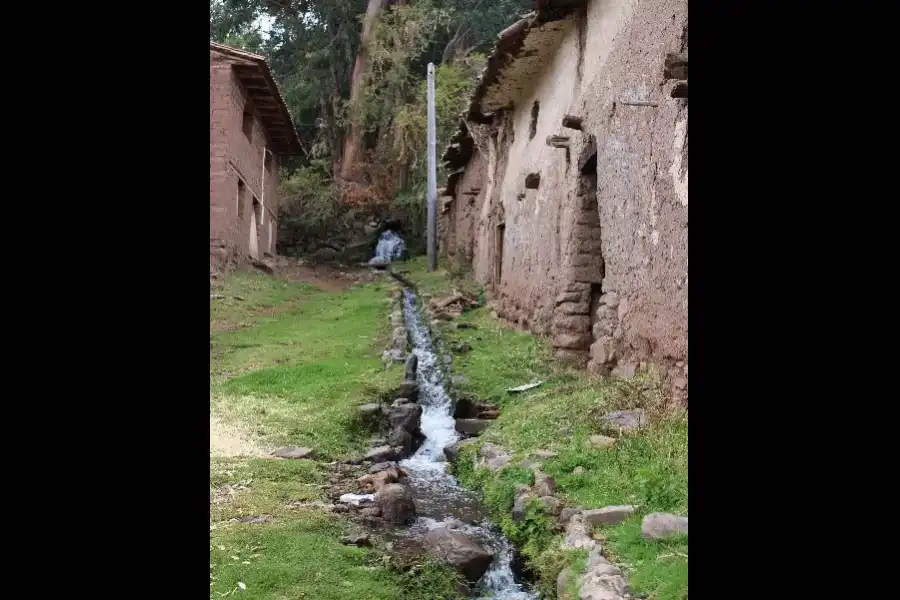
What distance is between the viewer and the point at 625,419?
5.61 m

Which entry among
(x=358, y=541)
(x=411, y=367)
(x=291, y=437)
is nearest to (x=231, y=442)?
(x=291, y=437)

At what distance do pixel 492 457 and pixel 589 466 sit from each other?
1215mm

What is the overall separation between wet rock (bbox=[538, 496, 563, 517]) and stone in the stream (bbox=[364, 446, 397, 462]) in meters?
2.24

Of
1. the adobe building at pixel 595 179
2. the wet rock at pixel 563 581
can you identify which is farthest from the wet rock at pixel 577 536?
the adobe building at pixel 595 179

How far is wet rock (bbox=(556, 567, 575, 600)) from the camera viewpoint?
3703 millimetres

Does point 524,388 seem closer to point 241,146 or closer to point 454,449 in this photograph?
point 454,449

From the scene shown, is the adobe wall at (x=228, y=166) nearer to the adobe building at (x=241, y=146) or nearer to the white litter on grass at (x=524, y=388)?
the adobe building at (x=241, y=146)

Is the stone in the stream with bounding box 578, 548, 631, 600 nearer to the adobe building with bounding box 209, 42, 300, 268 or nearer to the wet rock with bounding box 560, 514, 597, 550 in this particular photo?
the wet rock with bounding box 560, 514, 597, 550

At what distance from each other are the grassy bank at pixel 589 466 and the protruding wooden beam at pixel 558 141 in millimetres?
2477

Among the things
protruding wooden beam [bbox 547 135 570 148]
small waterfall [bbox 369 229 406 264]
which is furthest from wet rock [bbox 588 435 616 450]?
small waterfall [bbox 369 229 406 264]

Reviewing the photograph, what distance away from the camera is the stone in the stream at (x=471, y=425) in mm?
7445

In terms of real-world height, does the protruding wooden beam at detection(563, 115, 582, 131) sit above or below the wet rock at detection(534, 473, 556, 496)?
above

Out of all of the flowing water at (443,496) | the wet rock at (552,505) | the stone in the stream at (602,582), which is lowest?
the flowing water at (443,496)
